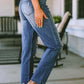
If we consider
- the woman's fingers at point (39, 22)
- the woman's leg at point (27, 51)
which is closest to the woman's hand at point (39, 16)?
the woman's fingers at point (39, 22)

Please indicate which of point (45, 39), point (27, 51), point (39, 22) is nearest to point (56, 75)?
point (27, 51)

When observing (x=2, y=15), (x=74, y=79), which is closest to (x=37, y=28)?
(x=74, y=79)

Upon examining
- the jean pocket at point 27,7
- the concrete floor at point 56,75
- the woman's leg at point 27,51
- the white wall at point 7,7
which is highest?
the white wall at point 7,7

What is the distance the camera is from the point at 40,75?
154 cm

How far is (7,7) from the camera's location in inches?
266

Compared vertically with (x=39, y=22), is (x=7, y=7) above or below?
above

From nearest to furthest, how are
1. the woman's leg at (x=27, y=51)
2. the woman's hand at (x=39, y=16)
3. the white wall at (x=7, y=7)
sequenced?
the woman's hand at (x=39, y=16)
the woman's leg at (x=27, y=51)
the white wall at (x=7, y=7)

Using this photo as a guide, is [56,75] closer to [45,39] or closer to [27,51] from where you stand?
[27,51]

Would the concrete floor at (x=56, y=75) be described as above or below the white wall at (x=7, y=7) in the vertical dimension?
below

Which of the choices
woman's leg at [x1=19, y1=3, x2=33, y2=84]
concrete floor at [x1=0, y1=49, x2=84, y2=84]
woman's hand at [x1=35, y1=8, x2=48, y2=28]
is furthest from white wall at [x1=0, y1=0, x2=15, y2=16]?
woman's hand at [x1=35, y1=8, x2=48, y2=28]

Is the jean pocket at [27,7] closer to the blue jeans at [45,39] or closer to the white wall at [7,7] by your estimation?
the blue jeans at [45,39]

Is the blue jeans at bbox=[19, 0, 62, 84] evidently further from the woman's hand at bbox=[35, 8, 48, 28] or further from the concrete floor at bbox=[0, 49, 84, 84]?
the concrete floor at bbox=[0, 49, 84, 84]

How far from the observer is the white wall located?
672cm

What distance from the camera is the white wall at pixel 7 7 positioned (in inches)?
264
